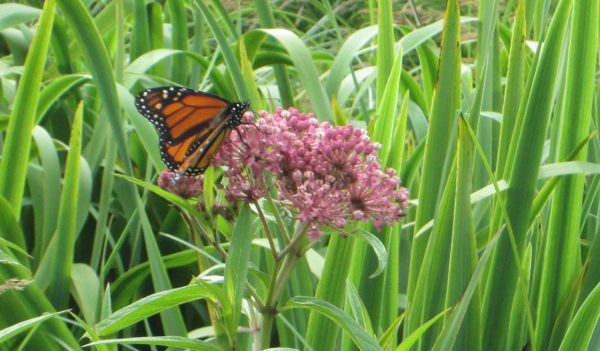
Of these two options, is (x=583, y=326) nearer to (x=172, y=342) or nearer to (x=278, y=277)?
(x=278, y=277)

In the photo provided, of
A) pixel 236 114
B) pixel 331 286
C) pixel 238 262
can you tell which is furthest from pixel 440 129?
pixel 238 262

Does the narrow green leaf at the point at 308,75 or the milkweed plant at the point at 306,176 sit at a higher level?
the narrow green leaf at the point at 308,75

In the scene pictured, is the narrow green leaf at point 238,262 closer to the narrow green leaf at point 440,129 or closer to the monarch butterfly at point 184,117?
the monarch butterfly at point 184,117

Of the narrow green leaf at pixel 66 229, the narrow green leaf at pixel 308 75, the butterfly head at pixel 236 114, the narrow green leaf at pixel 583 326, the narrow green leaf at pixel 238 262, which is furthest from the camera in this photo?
the narrow green leaf at pixel 308 75

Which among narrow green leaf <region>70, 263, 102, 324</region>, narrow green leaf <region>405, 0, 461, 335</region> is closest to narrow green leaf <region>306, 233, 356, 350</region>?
narrow green leaf <region>405, 0, 461, 335</region>

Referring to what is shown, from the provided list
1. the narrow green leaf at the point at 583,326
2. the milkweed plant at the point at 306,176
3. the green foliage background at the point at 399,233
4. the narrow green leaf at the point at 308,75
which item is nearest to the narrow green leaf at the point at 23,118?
the green foliage background at the point at 399,233

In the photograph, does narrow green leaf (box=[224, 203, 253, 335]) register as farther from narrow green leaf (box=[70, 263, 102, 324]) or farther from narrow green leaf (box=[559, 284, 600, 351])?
narrow green leaf (box=[70, 263, 102, 324])
